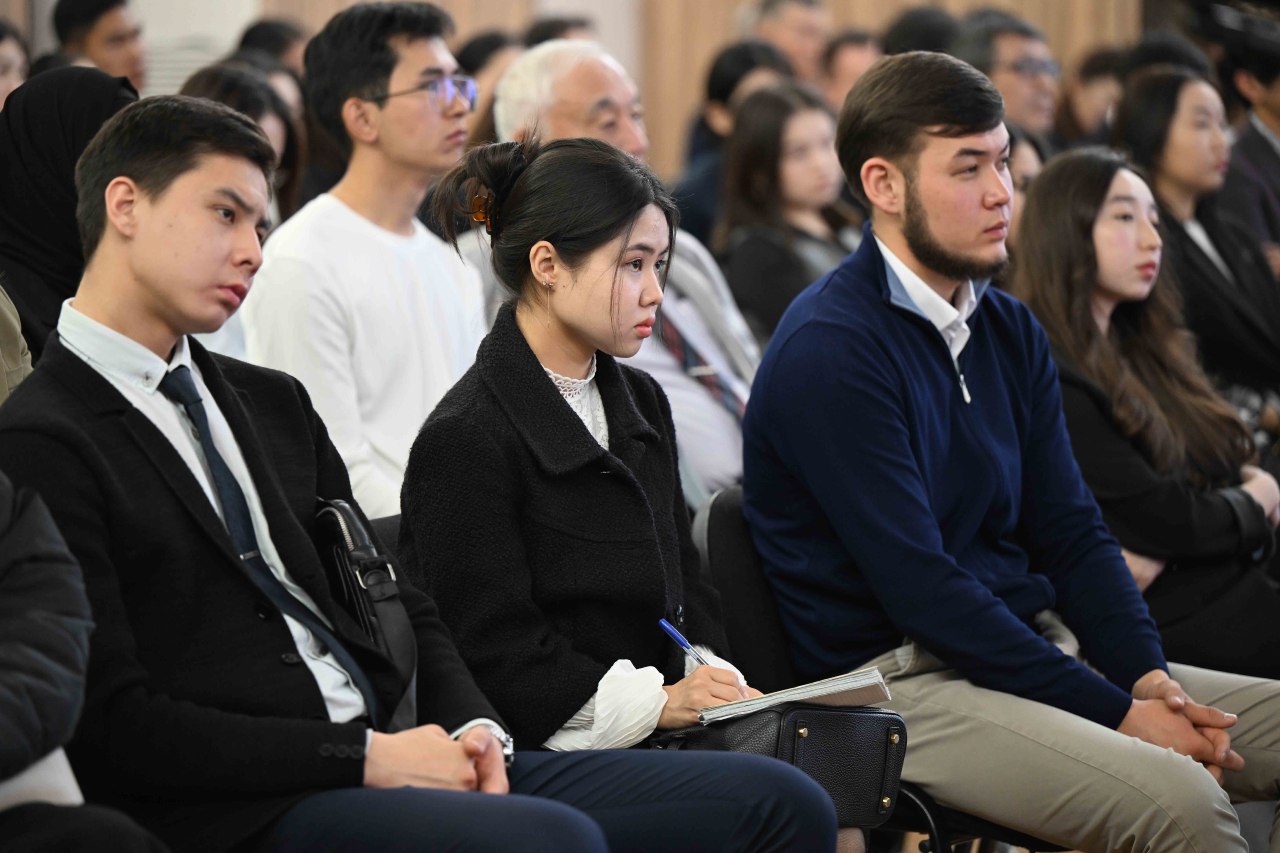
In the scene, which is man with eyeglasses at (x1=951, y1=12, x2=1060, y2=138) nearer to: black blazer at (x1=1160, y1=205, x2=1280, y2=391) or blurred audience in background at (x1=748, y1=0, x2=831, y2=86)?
blurred audience in background at (x1=748, y1=0, x2=831, y2=86)

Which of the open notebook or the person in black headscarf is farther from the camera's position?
the person in black headscarf

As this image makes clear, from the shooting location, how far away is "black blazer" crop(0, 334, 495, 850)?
5.42ft

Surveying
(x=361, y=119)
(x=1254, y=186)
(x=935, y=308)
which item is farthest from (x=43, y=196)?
(x=1254, y=186)

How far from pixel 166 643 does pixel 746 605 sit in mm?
1000

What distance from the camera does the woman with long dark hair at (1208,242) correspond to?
3900 millimetres

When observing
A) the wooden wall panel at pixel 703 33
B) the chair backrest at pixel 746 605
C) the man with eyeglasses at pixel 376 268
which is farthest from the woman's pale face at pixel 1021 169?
the wooden wall panel at pixel 703 33

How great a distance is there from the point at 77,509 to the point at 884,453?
1.18 m

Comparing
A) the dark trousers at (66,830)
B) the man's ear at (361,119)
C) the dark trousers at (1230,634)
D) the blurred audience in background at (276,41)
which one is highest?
the man's ear at (361,119)

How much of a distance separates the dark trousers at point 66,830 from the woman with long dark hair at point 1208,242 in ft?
9.87

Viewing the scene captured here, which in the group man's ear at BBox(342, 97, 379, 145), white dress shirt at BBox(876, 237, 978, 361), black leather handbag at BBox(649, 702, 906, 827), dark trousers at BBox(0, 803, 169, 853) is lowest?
black leather handbag at BBox(649, 702, 906, 827)

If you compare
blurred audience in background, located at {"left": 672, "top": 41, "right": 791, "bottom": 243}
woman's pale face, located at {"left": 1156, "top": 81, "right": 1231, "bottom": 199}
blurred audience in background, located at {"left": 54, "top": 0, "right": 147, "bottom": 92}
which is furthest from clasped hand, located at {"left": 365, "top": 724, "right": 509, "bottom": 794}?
blurred audience in background, located at {"left": 672, "top": 41, "right": 791, "bottom": 243}

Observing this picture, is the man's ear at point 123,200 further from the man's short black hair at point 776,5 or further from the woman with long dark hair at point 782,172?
the man's short black hair at point 776,5

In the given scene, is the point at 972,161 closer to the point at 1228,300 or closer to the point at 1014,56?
the point at 1228,300

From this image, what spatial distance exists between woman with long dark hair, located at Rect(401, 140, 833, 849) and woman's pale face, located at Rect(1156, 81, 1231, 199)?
2227mm
